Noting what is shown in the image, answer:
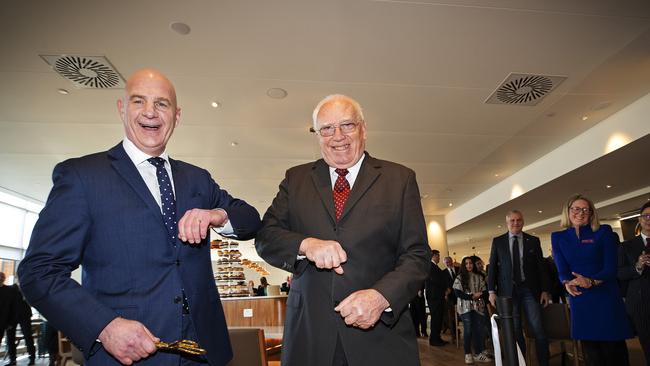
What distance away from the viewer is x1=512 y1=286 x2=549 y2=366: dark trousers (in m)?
4.25

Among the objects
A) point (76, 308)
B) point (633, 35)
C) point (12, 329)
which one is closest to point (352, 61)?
point (633, 35)

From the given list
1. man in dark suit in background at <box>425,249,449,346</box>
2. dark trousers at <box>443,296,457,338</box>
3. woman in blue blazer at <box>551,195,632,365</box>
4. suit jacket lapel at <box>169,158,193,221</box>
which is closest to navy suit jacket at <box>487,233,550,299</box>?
woman in blue blazer at <box>551,195,632,365</box>

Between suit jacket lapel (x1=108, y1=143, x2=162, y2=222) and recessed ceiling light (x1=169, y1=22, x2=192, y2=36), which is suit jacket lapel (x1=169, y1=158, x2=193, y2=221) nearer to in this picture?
suit jacket lapel (x1=108, y1=143, x2=162, y2=222)

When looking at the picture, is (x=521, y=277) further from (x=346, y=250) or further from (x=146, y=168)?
(x=146, y=168)

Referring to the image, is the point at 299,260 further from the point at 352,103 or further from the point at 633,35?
the point at 633,35

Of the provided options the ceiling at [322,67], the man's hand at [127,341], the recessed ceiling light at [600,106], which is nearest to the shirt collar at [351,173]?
the man's hand at [127,341]

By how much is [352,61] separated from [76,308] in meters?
4.11

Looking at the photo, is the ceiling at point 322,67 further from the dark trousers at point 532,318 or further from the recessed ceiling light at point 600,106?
the dark trousers at point 532,318

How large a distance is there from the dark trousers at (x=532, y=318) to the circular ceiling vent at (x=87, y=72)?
495 cm

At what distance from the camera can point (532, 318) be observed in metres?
4.38

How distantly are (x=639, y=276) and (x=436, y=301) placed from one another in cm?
487

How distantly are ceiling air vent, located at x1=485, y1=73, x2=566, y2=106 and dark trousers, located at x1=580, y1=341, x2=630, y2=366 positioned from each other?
3144mm

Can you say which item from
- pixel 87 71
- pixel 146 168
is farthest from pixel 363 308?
pixel 87 71

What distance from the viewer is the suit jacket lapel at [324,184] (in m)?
1.44
